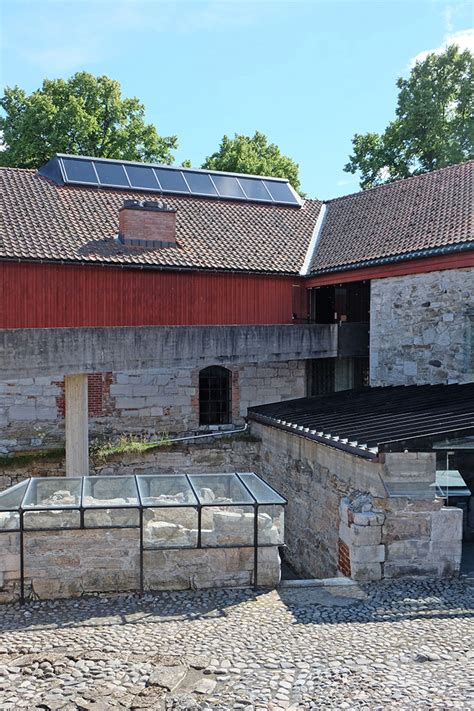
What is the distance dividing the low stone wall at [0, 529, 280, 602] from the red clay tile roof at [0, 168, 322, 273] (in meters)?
7.76

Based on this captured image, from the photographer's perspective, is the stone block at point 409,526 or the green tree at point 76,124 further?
the green tree at point 76,124

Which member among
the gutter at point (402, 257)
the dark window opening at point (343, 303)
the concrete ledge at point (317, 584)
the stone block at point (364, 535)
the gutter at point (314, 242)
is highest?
the gutter at point (314, 242)

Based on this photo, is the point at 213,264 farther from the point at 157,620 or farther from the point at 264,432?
the point at 157,620

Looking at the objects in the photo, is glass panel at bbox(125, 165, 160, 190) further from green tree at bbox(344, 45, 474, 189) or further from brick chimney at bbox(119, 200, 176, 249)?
green tree at bbox(344, 45, 474, 189)

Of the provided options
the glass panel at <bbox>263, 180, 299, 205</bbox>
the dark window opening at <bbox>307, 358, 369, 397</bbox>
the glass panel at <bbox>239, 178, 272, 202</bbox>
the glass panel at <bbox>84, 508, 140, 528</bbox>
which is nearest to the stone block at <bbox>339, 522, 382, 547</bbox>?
the glass panel at <bbox>84, 508, 140, 528</bbox>

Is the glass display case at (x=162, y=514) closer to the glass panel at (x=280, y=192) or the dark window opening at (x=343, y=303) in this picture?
the dark window opening at (x=343, y=303)

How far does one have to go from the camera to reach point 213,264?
607 inches

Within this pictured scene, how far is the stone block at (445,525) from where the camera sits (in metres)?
7.95

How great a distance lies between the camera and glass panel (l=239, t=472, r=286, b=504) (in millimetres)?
7778

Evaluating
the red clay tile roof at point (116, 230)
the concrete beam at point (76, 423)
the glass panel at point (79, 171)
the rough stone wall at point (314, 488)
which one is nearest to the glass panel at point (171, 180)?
the red clay tile roof at point (116, 230)

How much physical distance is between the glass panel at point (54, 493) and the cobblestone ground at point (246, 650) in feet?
3.67

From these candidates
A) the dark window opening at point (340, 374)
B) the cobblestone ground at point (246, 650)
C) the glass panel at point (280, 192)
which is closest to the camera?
the cobblestone ground at point (246, 650)

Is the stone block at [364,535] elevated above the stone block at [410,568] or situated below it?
above

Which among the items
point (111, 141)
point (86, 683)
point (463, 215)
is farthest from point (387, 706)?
point (111, 141)
